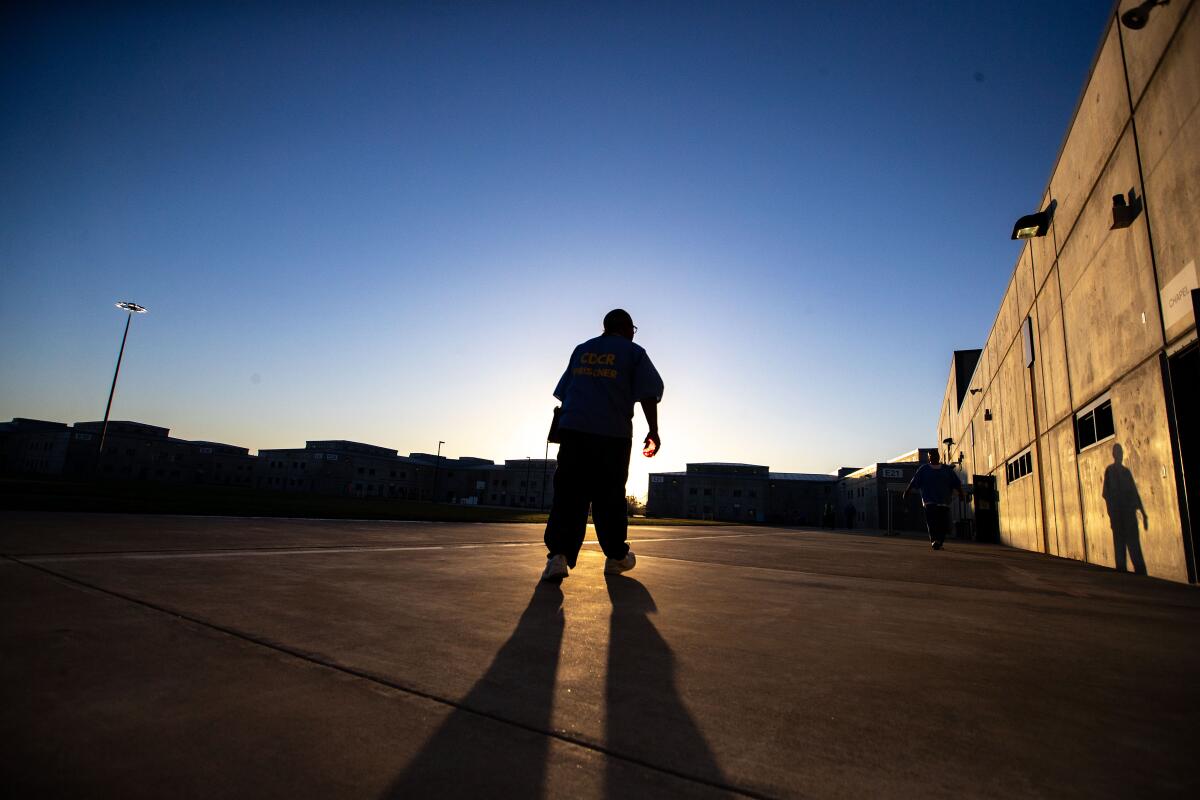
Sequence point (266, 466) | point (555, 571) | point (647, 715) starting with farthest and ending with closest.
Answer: point (266, 466) < point (555, 571) < point (647, 715)

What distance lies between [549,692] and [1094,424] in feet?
29.3

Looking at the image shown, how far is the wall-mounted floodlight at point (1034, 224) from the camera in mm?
9203

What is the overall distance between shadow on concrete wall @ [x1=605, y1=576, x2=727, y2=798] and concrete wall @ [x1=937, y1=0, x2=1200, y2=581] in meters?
5.76

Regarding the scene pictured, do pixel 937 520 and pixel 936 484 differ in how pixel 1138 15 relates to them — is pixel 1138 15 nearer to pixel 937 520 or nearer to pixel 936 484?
pixel 936 484

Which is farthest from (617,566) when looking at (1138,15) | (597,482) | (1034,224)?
(1034,224)

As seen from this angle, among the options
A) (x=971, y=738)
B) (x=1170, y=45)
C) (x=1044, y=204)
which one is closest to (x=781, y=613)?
(x=971, y=738)

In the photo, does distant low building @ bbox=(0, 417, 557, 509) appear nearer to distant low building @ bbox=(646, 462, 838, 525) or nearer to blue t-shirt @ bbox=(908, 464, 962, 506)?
distant low building @ bbox=(646, 462, 838, 525)

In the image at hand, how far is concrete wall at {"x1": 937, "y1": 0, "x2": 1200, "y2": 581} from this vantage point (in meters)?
4.95

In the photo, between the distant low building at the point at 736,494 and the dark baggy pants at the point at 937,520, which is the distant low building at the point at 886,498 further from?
the dark baggy pants at the point at 937,520

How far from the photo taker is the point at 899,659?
5.39 ft

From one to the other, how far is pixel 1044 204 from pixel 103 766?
1258 cm

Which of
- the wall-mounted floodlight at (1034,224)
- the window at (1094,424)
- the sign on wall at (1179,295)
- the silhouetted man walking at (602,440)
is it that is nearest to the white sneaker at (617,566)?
the silhouetted man walking at (602,440)

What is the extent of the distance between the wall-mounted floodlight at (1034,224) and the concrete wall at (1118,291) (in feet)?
0.64

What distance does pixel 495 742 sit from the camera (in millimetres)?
959
